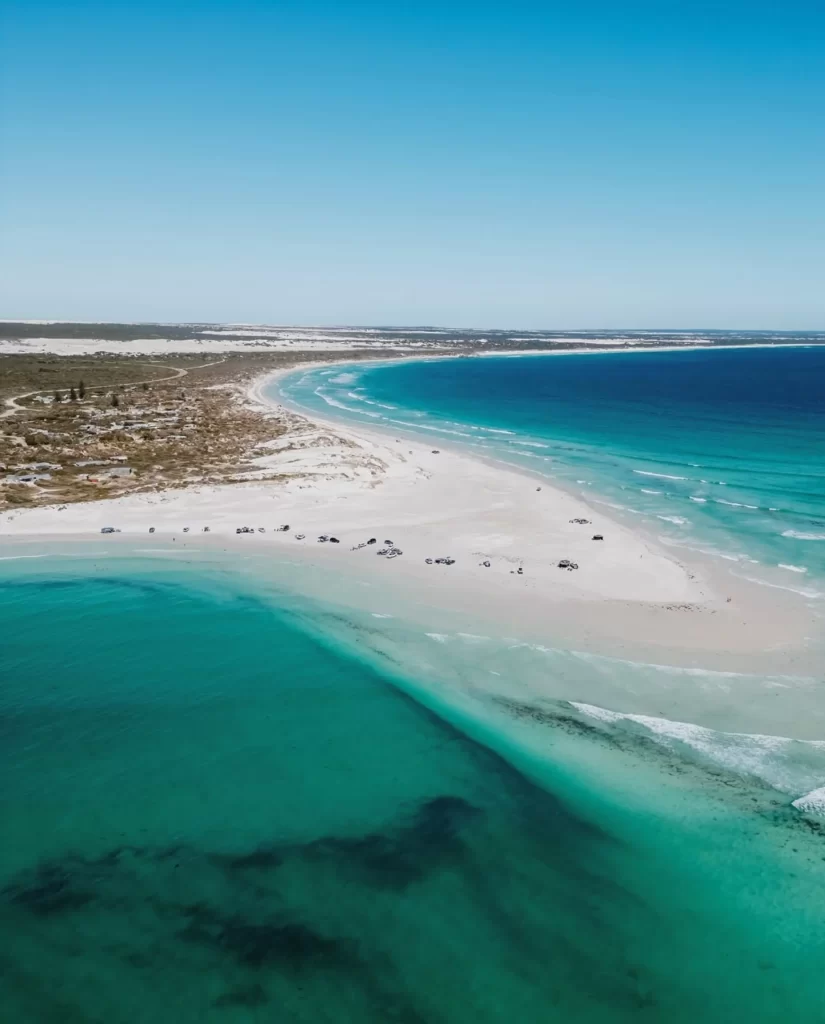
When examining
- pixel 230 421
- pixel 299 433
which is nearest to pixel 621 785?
pixel 299 433

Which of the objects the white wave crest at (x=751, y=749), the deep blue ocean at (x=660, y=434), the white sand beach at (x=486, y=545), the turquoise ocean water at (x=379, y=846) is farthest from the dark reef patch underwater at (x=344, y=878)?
the deep blue ocean at (x=660, y=434)

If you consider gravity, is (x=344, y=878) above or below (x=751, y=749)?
below

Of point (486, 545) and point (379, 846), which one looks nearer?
point (379, 846)

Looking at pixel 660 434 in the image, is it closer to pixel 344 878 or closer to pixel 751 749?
pixel 751 749

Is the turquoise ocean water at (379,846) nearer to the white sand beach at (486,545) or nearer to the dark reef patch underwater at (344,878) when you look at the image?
the dark reef patch underwater at (344,878)

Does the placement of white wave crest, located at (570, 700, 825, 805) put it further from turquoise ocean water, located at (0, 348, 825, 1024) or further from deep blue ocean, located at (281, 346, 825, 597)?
deep blue ocean, located at (281, 346, 825, 597)

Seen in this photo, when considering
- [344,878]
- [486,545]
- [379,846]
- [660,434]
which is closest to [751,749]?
[379,846]

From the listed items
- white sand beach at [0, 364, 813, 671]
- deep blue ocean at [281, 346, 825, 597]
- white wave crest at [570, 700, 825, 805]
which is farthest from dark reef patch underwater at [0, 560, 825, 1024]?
deep blue ocean at [281, 346, 825, 597]

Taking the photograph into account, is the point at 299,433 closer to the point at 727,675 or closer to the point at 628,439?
the point at 628,439
